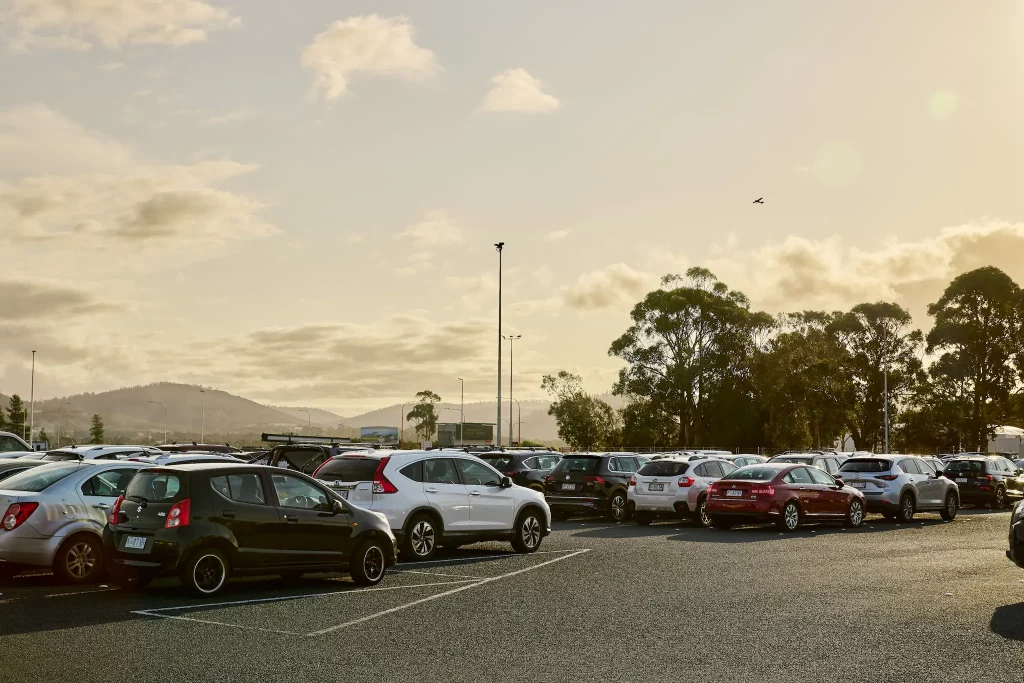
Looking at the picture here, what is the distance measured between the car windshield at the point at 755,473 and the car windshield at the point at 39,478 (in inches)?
566

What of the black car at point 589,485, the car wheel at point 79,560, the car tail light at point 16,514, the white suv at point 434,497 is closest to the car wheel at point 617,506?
the black car at point 589,485

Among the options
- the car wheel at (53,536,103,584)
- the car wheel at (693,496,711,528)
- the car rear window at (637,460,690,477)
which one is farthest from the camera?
the car rear window at (637,460,690,477)

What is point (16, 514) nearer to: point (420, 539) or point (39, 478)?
point (39, 478)

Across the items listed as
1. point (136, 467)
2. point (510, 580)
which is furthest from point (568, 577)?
point (136, 467)

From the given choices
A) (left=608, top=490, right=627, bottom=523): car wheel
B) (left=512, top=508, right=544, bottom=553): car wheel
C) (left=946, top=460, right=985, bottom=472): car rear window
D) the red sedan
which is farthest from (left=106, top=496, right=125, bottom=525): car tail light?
(left=946, top=460, right=985, bottom=472): car rear window

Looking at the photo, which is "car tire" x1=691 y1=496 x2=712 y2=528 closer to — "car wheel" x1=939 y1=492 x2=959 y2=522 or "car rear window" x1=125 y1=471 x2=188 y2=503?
"car wheel" x1=939 y1=492 x2=959 y2=522

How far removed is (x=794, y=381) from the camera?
260 feet

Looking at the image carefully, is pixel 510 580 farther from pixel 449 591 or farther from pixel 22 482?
pixel 22 482

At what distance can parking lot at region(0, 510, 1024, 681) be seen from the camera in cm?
866

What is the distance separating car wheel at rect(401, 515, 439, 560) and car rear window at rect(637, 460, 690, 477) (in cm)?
951

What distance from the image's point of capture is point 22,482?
14047 mm

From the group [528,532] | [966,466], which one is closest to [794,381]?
[966,466]

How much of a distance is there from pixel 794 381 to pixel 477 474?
214ft

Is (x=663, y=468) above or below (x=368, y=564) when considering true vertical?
above
